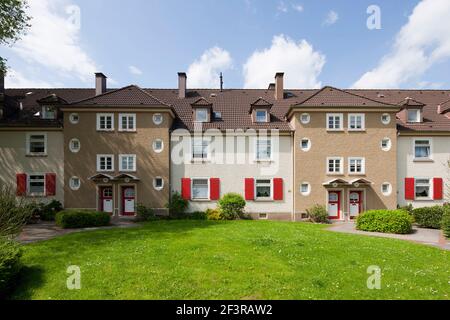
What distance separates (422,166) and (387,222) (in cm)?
758

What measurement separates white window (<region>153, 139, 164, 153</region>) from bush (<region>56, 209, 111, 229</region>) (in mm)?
5726

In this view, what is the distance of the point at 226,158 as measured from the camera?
18938 mm

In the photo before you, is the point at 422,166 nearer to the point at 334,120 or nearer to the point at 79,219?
the point at 334,120

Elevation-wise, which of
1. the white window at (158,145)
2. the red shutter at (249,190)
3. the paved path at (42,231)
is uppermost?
the white window at (158,145)

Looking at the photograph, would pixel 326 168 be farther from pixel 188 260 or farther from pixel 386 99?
pixel 188 260

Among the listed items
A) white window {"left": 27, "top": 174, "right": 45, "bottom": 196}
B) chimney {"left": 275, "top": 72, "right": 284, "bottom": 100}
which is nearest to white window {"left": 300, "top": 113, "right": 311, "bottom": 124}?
chimney {"left": 275, "top": 72, "right": 284, "bottom": 100}

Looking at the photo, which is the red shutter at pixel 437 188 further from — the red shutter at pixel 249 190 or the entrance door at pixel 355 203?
the red shutter at pixel 249 190

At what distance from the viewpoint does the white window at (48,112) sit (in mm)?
19453

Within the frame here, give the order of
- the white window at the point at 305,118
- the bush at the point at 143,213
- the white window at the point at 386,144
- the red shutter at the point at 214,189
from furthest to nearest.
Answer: the red shutter at the point at 214,189
the white window at the point at 305,118
the white window at the point at 386,144
the bush at the point at 143,213

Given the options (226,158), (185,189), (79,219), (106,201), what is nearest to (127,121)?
(106,201)

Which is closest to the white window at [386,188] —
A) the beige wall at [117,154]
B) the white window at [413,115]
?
the white window at [413,115]

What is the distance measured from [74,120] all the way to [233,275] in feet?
55.7

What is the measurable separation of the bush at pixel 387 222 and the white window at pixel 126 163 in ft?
51.1

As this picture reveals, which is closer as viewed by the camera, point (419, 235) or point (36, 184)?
point (419, 235)
